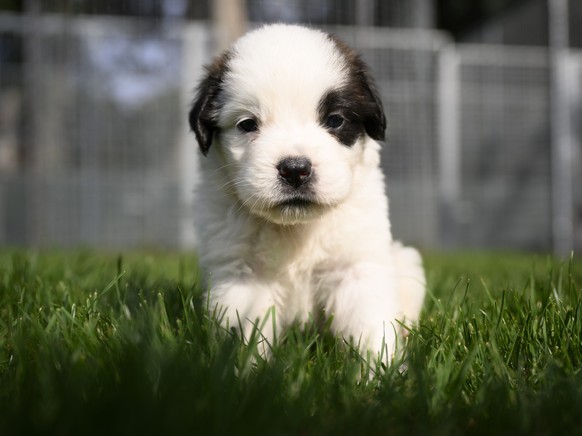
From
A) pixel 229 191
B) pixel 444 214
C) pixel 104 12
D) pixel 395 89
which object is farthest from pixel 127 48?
pixel 229 191

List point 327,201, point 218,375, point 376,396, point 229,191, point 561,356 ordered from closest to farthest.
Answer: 1. point 218,375
2. point 376,396
3. point 561,356
4. point 327,201
5. point 229,191

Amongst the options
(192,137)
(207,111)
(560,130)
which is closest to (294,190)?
(207,111)

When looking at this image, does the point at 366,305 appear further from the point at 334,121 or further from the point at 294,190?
the point at 334,121

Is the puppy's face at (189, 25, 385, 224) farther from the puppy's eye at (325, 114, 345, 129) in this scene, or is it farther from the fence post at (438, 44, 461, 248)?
the fence post at (438, 44, 461, 248)

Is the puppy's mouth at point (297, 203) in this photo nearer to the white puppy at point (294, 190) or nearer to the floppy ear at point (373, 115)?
the white puppy at point (294, 190)

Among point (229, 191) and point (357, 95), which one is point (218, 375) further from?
point (357, 95)
